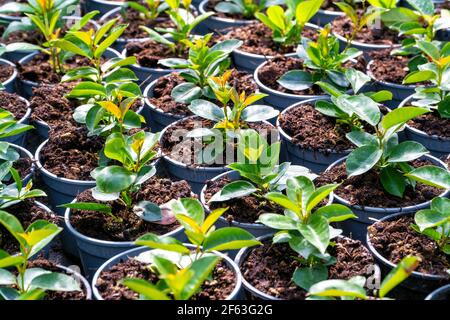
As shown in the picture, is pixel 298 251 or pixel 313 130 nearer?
pixel 298 251

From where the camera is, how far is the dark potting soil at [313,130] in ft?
8.61

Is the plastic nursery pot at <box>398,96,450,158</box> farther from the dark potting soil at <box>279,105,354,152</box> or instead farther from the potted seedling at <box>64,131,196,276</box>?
the potted seedling at <box>64,131,196,276</box>

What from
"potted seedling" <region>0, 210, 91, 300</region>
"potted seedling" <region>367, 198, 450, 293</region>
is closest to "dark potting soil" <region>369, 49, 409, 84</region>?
"potted seedling" <region>367, 198, 450, 293</region>

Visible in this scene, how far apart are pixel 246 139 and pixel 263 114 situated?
0.29 metres

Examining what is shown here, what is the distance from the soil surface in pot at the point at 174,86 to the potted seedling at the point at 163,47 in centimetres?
8

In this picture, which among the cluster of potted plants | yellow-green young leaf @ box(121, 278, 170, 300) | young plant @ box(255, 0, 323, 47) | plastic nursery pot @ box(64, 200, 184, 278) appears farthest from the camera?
young plant @ box(255, 0, 323, 47)

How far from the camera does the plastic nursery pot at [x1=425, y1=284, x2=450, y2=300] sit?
1.96 metres

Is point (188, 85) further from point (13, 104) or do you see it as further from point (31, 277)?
point (31, 277)

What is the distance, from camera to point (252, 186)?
2303 millimetres

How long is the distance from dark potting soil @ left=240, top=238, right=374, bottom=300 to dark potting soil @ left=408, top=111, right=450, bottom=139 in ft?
2.26

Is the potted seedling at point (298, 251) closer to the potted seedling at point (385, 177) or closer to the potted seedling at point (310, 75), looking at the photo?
the potted seedling at point (385, 177)

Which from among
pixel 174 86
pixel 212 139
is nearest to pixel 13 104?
pixel 174 86

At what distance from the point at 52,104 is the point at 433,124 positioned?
1.41 metres
